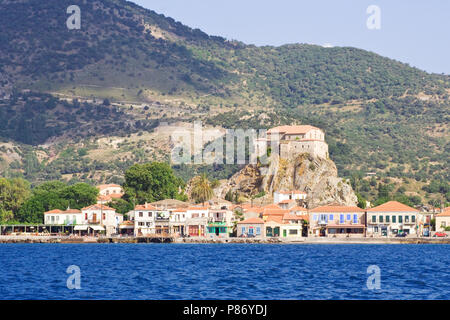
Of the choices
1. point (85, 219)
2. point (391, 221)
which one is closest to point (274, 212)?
point (391, 221)

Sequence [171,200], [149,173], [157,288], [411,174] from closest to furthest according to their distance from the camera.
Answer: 1. [157,288]
2. [171,200]
3. [149,173]
4. [411,174]

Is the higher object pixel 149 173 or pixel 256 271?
pixel 149 173

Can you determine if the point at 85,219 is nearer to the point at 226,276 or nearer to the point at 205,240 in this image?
the point at 205,240

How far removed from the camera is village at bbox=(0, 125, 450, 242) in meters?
112

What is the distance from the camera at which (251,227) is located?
11256 centimetres

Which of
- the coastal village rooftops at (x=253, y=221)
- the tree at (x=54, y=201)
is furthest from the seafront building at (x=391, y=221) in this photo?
the tree at (x=54, y=201)

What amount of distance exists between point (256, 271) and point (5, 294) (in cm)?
2160

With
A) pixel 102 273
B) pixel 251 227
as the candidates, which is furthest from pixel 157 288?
pixel 251 227

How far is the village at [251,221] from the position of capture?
368 feet

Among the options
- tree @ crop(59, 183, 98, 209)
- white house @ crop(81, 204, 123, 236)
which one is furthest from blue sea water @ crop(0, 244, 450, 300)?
tree @ crop(59, 183, 98, 209)

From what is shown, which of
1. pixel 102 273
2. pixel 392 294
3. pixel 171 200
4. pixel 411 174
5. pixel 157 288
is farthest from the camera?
pixel 411 174
